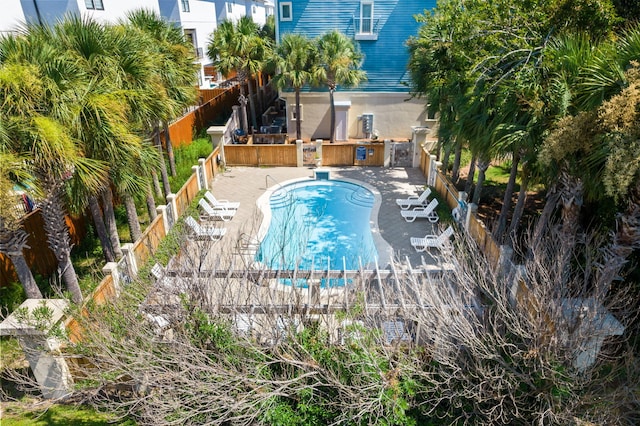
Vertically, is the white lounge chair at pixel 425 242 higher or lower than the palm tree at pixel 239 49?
lower

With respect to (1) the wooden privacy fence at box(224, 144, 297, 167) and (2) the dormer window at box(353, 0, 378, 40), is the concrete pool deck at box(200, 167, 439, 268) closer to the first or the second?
(1) the wooden privacy fence at box(224, 144, 297, 167)

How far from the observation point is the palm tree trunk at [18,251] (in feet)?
24.8

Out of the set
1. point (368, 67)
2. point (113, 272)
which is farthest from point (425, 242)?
point (368, 67)

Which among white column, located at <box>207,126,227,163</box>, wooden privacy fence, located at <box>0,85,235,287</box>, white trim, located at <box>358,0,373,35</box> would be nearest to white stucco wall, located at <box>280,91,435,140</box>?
white trim, located at <box>358,0,373,35</box>

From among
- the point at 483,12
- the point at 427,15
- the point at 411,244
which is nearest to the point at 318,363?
the point at 411,244

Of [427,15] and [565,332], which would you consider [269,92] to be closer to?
[427,15]

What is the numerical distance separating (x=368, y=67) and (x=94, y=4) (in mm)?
17251

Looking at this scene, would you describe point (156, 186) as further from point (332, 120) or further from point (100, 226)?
point (332, 120)

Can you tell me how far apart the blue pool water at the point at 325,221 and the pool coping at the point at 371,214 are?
0.16 m

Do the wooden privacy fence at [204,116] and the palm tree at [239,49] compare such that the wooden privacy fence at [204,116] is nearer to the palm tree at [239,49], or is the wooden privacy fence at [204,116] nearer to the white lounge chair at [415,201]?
the palm tree at [239,49]

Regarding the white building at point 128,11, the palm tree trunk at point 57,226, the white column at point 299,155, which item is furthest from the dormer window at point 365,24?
the palm tree trunk at point 57,226

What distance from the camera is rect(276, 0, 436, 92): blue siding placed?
21844 millimetres

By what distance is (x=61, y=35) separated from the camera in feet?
29.8

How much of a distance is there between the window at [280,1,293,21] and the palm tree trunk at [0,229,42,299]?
19045mm
